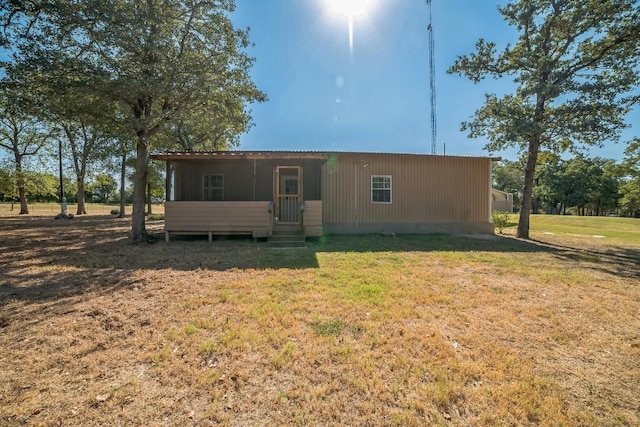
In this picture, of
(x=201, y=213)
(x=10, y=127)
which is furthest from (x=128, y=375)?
(x=10, y=127)

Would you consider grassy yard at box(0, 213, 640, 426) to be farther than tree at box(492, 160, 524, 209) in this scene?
No

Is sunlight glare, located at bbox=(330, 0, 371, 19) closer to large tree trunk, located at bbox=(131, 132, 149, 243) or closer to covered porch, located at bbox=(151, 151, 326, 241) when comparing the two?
covered porch, located at bbox=(151, 151, 326, 241)

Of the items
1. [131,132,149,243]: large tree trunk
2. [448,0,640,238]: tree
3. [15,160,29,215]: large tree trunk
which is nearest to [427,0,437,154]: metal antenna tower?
[448,0,640,238]: tree

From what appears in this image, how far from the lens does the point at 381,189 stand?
11344 millimetres

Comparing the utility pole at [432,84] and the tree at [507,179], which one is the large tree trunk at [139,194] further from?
the tree at [507,179]

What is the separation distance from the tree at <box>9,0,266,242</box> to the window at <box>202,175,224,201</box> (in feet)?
8.03

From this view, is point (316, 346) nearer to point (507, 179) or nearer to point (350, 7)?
point (350, 7)

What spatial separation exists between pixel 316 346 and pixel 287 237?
21.0 feet

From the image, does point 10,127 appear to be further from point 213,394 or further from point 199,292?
point 213,394

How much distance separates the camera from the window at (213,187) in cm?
1109

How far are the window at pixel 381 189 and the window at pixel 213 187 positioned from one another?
6.23 metres

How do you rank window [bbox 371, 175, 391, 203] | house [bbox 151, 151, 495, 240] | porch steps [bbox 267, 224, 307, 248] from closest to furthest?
porch steps [bbox 267, 224, 307, 248] < house [bbox 151, 151, 495, 240] < window [bbox 371, 175, 391, 203]

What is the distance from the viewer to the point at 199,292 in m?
4.43

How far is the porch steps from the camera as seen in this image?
28.1 feet
